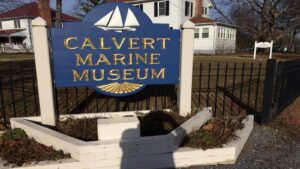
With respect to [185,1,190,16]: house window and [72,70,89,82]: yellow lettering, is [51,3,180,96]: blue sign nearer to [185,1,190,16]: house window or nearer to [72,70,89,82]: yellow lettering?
[72,70,89,82]: yellow lettering

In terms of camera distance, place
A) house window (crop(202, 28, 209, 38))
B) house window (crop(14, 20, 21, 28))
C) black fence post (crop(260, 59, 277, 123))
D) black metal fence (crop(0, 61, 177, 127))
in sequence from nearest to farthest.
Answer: black fence post (crop(260, 59, 277, 123)) < black metal fence (crop(0, 61, 177, 127)) < house window (crop(202, 28, 209, 38)) < house window (crop(14, 20, 21, 28))

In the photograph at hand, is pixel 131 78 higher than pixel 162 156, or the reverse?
pixel 131 78

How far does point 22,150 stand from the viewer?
11.3 ft

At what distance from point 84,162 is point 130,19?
229cm

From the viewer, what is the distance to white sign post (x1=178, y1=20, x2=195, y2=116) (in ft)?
13.6

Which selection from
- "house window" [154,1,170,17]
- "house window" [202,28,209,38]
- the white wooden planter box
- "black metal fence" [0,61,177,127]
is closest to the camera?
the white wooden planter box

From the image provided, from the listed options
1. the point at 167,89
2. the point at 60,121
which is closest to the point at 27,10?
the point at 167,89

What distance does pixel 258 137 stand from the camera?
4586mm

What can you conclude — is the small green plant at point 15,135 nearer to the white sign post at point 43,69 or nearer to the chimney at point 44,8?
the white sign post at point 43,69

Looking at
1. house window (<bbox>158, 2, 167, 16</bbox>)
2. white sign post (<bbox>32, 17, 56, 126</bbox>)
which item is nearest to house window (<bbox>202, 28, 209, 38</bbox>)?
house window (<bbox>158, 2, 167, 16</bbox>)

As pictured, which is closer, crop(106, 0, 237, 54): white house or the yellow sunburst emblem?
the yellow sunburst emblem

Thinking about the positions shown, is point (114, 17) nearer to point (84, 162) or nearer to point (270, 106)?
point (84, 162)

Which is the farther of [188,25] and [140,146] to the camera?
[188,25]

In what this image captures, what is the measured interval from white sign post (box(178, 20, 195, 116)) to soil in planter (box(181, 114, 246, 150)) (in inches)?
Result: 20.6
